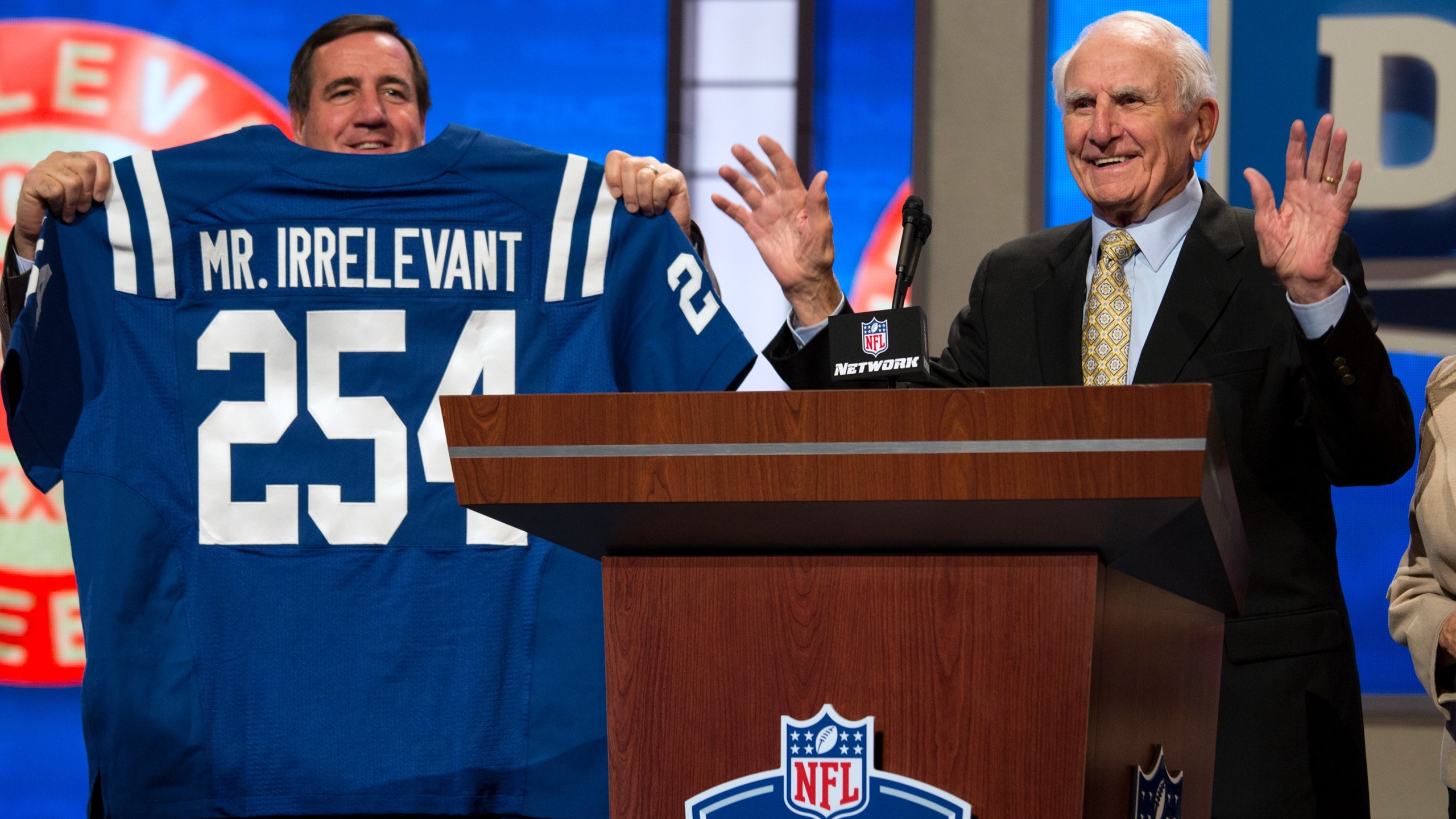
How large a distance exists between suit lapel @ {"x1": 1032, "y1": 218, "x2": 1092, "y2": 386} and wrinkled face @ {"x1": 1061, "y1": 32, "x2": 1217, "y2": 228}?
0.09 metres

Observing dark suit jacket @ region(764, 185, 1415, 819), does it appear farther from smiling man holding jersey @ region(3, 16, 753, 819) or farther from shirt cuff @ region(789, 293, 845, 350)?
smiling man holding jersey @ region(3, 16, 753, 819)

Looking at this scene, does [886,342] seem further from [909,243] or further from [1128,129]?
[1128,129]

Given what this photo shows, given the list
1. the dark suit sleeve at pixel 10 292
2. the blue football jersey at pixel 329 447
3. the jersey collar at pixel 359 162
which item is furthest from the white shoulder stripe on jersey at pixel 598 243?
the dark suit sleeve at pixel 10 292

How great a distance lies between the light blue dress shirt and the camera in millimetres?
1812

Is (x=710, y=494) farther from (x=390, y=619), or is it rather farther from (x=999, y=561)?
(x=390, y=619)

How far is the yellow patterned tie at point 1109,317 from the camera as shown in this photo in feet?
5.90

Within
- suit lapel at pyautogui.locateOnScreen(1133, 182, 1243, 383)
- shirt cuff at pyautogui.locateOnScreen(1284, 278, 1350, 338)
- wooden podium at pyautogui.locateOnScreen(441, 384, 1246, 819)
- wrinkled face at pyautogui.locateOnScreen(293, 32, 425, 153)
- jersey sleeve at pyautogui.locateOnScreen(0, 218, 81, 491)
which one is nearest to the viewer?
wooden podium at pyautogui.locateOnScreen(441, 384, 1246, 819)

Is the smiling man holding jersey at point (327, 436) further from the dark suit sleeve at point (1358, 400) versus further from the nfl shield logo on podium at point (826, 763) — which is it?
the nfl shield logo on podium at point (826, 763)

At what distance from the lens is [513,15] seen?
3.34m

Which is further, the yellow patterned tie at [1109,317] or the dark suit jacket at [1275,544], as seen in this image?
the yellow patterned tie at [1109,317]

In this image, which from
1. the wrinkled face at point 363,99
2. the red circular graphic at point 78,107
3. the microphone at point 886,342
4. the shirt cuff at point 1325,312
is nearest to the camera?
the microphone at point 886,342

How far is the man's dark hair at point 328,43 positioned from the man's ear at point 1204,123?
1261 millimetres

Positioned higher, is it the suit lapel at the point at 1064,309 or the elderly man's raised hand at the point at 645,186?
the elderly man's raised hand at the point at 645,186

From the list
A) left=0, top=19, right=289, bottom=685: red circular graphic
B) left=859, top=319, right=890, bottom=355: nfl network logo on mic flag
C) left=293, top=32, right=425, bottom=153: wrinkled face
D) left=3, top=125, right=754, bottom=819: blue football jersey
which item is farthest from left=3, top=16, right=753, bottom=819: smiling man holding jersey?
left=0, top=19, right=289, bottom=685: red circular graphic
